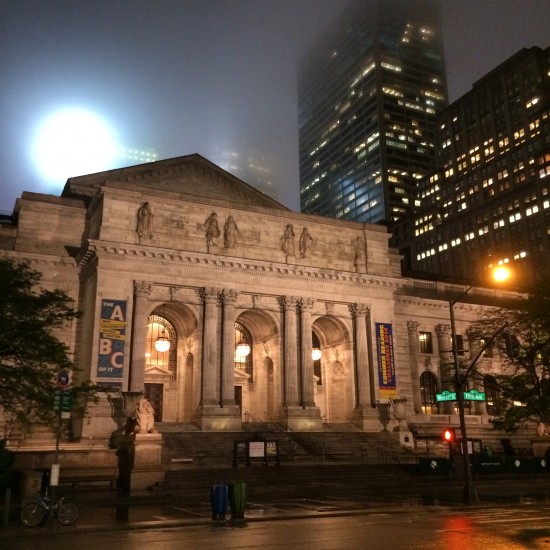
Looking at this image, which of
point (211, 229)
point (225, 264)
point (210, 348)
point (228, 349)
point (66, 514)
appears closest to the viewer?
point (66, 514)

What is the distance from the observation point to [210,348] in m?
44.0

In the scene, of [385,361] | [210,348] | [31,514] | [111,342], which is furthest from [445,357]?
[31,514]

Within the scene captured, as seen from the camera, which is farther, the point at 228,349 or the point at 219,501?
the point at 228,349

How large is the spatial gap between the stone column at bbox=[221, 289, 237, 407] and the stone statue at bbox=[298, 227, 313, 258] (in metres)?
7.06

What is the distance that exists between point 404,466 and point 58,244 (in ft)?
97.1

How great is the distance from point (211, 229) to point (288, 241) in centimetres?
653

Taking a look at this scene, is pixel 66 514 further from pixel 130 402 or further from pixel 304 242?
pixel 304 242

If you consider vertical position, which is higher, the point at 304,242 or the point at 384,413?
the point at 304,242

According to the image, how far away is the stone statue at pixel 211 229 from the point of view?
1821 inches

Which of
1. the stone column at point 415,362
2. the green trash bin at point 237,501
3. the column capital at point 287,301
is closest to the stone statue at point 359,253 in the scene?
the column capital at point 287,301

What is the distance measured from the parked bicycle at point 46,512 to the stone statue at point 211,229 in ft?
96.7

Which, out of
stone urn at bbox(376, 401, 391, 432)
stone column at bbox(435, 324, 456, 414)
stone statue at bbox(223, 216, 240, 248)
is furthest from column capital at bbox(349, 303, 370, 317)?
stone statue at bbox(223, 216, 240, 248)

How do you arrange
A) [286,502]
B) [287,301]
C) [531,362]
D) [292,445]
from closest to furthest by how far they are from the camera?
1. [286,502]
2. [292,445]
3. [531,362]
4. [287,301]

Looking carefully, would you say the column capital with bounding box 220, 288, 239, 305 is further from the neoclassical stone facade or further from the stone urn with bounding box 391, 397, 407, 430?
A: the stone urn with bounding box 391, 397, 407, 430
